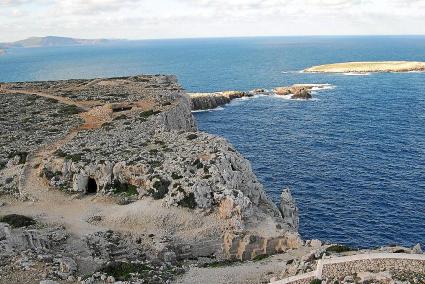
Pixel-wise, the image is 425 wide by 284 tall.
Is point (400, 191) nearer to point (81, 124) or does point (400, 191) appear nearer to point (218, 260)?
point (218, 260)

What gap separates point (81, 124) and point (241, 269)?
141 feet

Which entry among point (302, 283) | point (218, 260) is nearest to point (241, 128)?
point (218, 260)

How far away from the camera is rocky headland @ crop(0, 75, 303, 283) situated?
37.2 m

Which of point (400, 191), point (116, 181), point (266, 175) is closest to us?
point (116, 181)

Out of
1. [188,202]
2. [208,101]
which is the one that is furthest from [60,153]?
[208,101]

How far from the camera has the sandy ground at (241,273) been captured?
3559cm

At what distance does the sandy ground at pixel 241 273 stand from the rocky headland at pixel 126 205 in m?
1.60

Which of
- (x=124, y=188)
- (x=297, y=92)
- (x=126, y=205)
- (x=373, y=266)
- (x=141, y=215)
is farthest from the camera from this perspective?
(x=297, y=92)

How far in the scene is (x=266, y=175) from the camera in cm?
7881

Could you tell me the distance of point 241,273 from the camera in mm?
36969

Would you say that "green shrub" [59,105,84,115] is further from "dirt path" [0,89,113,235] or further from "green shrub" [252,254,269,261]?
"green shrub" [252,254,269,261]

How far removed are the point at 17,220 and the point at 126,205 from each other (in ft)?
33.7

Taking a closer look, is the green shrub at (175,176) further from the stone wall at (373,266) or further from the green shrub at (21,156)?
the stone wall at (373,266)

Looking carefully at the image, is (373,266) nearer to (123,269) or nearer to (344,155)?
(123,269)
